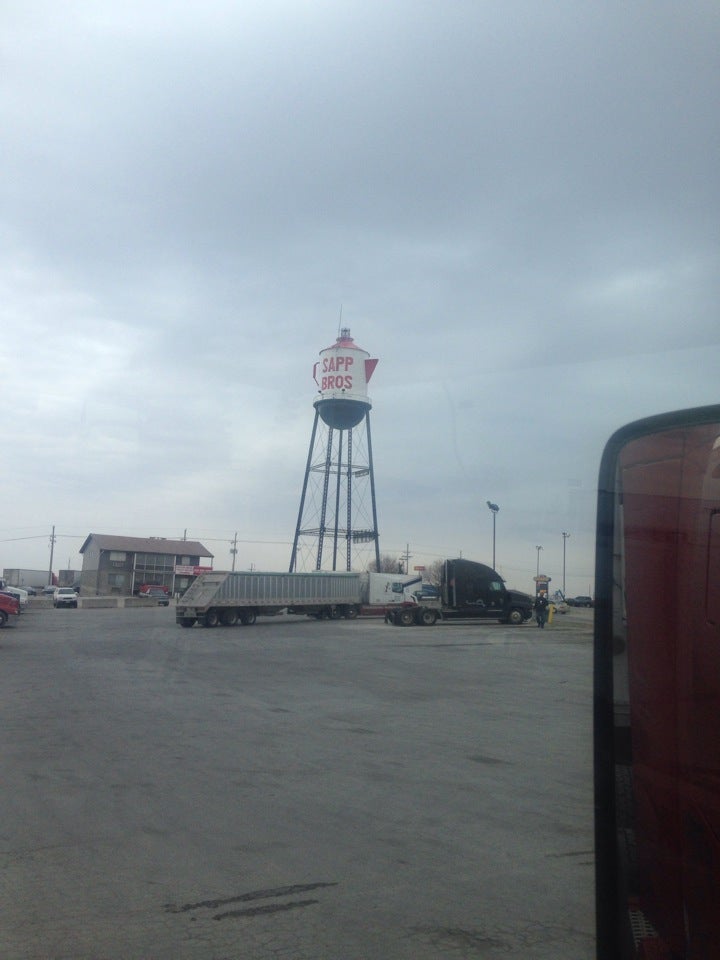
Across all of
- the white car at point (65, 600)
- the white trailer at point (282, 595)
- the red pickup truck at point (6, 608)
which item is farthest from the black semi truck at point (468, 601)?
the white car at point (65, 600)

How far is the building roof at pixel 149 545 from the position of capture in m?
78.2

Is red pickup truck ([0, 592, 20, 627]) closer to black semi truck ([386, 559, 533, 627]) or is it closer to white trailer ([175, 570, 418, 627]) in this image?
white trailer ([175, 570, 418, 627])

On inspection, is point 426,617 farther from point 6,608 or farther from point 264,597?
point 6,608

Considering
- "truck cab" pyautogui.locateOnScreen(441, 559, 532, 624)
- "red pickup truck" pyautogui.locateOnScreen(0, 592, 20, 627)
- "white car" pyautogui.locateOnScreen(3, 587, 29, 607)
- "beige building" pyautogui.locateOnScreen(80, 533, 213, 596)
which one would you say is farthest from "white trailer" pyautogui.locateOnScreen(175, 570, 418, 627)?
"beige building" pyautogui.locateOnScreen(80, 533, 213, 596)

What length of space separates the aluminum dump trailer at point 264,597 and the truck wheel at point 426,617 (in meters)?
7.90

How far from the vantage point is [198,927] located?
434 cm

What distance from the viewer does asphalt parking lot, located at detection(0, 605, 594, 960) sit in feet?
14.1

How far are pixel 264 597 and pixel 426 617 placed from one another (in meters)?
8.48

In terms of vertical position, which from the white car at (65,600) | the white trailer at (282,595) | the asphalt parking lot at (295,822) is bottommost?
the asphalt parking lot at (295,822)

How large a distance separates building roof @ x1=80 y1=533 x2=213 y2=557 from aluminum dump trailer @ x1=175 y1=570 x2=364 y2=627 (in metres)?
38.2

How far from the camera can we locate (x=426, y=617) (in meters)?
37.5

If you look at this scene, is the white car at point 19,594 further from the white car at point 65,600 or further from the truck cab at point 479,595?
the truck cab at point 479,595

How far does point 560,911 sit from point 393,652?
58.1ft

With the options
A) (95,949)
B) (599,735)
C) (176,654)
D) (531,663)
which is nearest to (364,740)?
(95,949)
